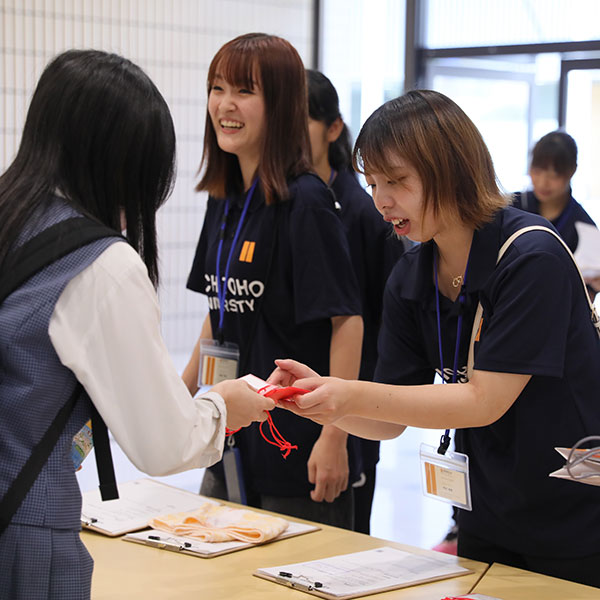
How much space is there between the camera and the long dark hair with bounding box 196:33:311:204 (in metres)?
2.26

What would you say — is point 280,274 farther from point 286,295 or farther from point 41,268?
point 41,268

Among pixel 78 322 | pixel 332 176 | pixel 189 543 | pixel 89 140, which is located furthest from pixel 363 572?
pixel 332 176

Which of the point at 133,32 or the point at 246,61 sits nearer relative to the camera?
Answer: the point at 246,61

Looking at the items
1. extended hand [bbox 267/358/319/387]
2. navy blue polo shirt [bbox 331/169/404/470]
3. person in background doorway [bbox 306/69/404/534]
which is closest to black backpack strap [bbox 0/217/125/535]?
extended hand [bbox 267/358/319/387]

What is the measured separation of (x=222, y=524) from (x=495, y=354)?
0.78m

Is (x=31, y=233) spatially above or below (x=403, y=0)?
below

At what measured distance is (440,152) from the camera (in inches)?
64.7

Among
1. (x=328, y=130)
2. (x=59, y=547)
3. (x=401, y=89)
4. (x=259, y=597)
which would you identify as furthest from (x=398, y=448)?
(x=59, y=547)

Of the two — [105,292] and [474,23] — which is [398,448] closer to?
[474,23]

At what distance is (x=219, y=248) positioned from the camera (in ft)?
7.72

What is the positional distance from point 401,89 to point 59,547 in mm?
5368

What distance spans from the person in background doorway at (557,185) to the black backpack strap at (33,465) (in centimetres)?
327

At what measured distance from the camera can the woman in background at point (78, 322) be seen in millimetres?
1162

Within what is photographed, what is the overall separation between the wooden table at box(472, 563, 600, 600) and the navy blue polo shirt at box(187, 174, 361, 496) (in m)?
0.68
